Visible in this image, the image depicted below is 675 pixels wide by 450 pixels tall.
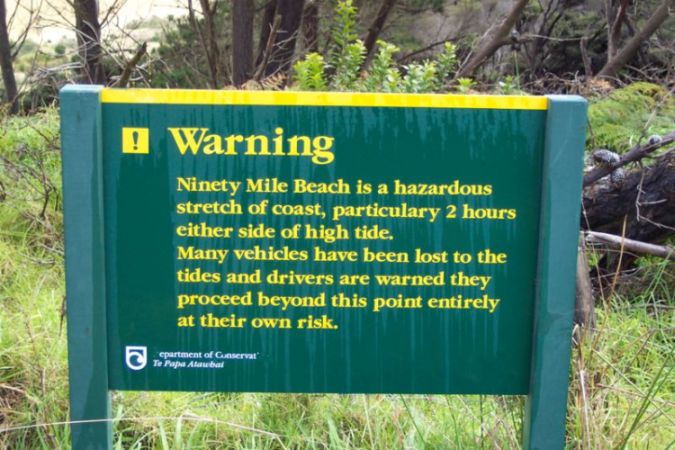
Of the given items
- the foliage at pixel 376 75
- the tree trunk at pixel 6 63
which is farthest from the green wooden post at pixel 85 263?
the tree trunk at pixel 6 63

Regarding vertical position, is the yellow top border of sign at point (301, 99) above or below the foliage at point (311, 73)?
below

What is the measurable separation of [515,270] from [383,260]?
0.38 metres

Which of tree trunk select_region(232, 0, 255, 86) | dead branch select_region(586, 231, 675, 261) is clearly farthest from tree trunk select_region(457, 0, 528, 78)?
dead branch select_region(586, 231, 675, 261)

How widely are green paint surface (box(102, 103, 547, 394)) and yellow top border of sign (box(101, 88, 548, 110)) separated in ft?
0.06

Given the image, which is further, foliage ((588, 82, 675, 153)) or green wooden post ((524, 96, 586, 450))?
foliage ((588, 82, 675, 153))

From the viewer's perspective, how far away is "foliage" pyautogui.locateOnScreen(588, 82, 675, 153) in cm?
580

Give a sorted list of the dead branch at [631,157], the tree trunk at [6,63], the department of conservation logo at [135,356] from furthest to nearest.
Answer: the tree trunk at [6,63], the dead branch at [631,157], the department of conservation logo at [135,356]

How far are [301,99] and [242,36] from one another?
849cm

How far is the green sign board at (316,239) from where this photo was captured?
2.39 meters

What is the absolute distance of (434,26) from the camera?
18500 millimetres

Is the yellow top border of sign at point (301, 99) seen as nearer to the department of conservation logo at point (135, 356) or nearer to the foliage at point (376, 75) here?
the department of conservation logo at point (135, 356)

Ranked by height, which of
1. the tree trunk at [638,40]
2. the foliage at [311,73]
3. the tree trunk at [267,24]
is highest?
the tree trunk at [267,24]

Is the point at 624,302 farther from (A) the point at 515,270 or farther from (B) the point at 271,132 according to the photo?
(B) the point at 271,132

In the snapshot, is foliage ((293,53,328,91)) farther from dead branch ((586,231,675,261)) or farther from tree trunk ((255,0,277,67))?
tree trunk ((255,0,277,67))
